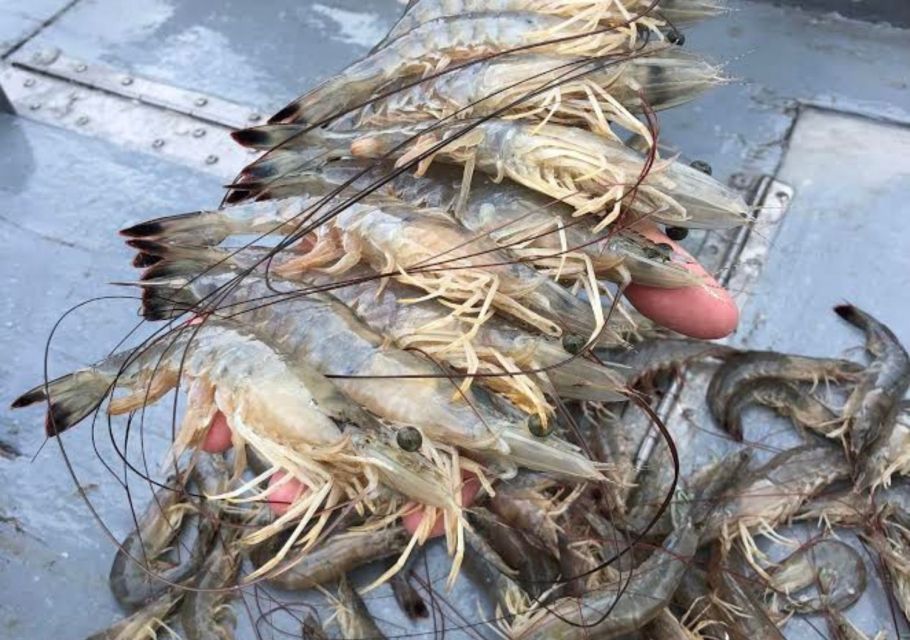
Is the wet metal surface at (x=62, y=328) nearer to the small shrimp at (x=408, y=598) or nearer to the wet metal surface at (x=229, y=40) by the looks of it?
the wet metal surface at (x=229, y=40)

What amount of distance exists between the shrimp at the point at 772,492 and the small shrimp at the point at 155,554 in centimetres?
171

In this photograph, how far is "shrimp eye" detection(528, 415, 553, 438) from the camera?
79.4 inches

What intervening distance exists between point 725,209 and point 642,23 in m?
0.90

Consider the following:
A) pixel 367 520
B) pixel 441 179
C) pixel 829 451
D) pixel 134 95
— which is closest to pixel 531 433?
pixel 367 520

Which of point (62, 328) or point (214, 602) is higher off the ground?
point (62, 328)

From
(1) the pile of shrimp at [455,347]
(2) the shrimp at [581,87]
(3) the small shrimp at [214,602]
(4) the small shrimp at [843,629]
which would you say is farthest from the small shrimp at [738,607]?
(3) the small shrimp at [214,602]

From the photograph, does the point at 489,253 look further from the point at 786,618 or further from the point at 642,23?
the point at 786,618

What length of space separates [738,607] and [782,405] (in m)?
0.77

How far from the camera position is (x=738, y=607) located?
263 cm

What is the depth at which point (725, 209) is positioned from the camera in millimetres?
2275

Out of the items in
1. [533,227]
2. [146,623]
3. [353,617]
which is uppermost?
[533,227]

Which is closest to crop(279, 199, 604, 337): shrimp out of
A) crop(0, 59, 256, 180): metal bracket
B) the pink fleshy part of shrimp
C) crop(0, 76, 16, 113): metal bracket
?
the pink fleshy part of shrimp

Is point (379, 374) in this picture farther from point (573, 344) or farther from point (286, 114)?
point (286, 114)

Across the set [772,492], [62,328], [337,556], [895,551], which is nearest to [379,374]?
[337,556]
